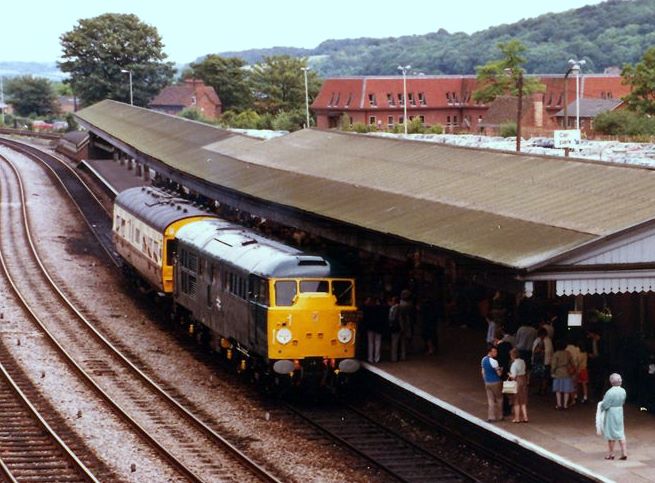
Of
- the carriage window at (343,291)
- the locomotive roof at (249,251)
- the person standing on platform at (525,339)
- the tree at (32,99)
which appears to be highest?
the locomotive roof at (249,251)

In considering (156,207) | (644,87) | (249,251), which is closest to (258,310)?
(249,251)

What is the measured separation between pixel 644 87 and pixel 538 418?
8094 centimetres

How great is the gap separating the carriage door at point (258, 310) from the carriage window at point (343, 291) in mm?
1243

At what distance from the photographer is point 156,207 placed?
33.2 meters

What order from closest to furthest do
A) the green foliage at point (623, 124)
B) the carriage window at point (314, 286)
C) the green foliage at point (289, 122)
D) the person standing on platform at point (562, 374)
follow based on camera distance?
the person standing on platform at point (562, 374)
the carriage window at point (314, 286)
the green foliage at point (623, 124)
the green foliage at point (289, 122)

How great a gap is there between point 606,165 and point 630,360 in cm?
474

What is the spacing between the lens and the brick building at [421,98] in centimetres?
14138

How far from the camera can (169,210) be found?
31.8 metres

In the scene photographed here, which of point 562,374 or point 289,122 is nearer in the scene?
point 562,374

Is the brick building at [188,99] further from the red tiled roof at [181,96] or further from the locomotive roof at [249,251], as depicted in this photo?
the locomotive roof at [249,251]

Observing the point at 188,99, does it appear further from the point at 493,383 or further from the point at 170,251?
the point at 493,383

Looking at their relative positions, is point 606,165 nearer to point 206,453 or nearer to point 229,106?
point 206,453

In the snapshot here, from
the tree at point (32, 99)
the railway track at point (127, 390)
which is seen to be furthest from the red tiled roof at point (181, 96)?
the railway track at point (127, 390)

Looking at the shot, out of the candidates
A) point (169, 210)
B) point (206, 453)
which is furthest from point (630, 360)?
point (169, 210)
